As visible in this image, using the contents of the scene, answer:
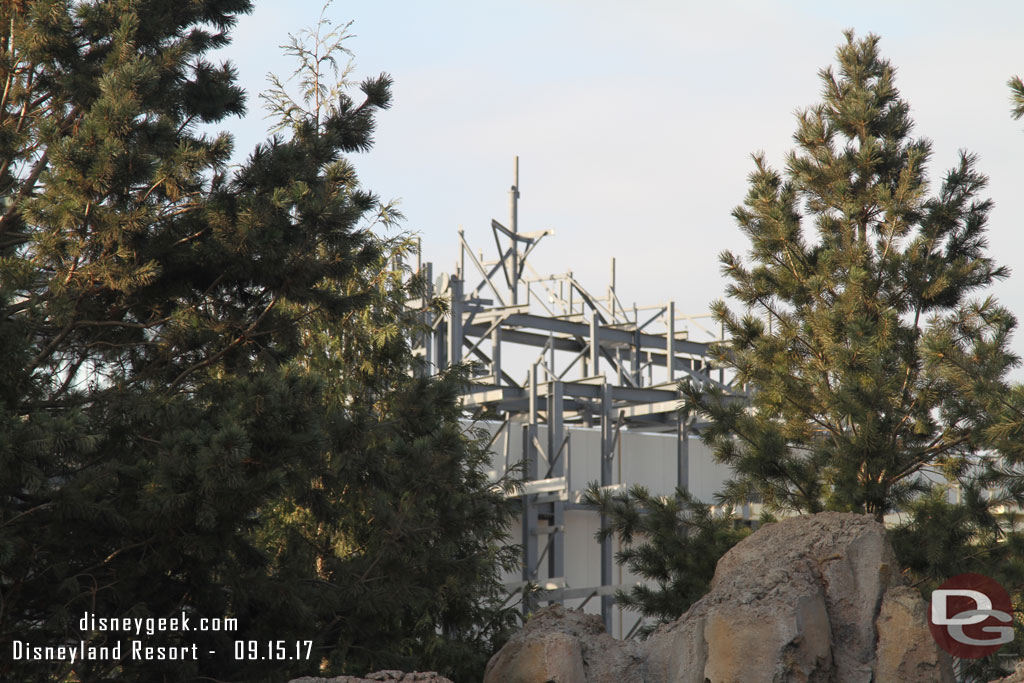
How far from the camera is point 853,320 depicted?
12070 mm

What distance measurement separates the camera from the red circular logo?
989cm

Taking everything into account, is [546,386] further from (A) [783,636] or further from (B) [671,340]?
(A) [783,636]

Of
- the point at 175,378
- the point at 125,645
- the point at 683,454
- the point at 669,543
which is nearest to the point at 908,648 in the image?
the point at 669,543

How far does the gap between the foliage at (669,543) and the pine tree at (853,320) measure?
22.4 inches

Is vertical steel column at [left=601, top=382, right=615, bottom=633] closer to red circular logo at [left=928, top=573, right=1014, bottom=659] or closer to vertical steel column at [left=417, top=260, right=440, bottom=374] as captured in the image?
vertical steel column at [left=417, top=260, right=440, bottom=374]

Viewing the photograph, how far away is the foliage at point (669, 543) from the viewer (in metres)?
12.8

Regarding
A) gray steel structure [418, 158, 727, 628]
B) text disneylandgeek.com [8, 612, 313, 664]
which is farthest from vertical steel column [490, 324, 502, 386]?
text disneylandgeek.com [8, 612, 313, 664]

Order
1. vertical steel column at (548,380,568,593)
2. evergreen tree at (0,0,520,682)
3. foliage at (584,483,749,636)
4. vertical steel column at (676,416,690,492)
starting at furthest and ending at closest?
vertical steel column at (676,416,690,492), vertical steel column at (548,380,568,593), foliage at (584,483,749,636), evergreen tree at (0,0,520,682)

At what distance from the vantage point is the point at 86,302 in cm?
1009

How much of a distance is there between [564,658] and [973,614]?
4092mm

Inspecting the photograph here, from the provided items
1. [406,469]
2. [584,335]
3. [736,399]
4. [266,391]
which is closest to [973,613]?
[736,399]

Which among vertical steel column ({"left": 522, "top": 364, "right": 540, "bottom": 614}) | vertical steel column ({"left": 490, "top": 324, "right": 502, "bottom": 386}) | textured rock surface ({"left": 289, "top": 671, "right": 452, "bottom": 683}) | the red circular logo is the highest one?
vertical steel column ({"left": 490, "top": 324, "right": 502, "bottom": 386})

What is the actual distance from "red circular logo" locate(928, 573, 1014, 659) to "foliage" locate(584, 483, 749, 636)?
2323 mm

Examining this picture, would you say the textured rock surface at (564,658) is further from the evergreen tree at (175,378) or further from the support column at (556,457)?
the support column at (556,457)
